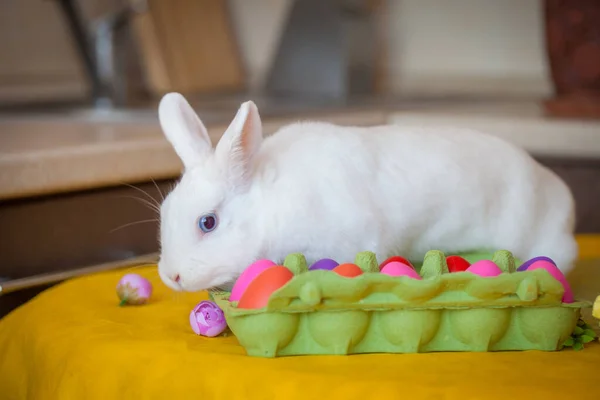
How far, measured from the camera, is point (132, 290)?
87 centimetres

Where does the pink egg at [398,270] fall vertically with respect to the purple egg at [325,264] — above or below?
above

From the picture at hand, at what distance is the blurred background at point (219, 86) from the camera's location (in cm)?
114

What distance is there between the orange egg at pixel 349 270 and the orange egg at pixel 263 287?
0.04 m

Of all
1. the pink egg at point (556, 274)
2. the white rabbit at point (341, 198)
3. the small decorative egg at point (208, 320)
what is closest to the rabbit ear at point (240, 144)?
the white rabbit at point (341, 198)

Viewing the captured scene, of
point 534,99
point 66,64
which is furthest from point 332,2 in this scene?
point 66,64

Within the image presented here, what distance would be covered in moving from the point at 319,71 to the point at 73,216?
0.83 metres

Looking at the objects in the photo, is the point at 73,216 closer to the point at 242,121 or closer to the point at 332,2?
the point at 242,121

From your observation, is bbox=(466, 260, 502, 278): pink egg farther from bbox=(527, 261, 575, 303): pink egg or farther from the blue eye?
the blue eye

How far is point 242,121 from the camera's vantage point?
760 mm

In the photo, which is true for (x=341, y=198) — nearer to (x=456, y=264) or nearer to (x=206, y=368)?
(x=456, y=264)

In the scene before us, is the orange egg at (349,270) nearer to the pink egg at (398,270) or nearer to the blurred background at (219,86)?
the pink egg at (398,270)

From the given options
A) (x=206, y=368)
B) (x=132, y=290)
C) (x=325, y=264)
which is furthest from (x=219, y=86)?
(x=206, y=368)

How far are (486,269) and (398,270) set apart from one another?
69 mm

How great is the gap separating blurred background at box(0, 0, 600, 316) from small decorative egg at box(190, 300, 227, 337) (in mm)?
237
